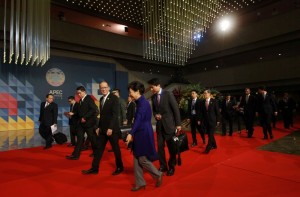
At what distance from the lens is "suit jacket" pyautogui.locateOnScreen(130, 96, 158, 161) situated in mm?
2777

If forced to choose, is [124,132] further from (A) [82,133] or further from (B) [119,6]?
(B) [119,6]

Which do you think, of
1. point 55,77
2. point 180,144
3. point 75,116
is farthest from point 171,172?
point 55,77

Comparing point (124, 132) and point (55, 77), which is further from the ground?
point (55, 77)

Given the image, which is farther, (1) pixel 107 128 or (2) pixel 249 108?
(2) pixel 249 108

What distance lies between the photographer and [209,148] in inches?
187

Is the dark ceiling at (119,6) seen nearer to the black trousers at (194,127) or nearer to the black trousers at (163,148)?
the black trousers at (194,127)

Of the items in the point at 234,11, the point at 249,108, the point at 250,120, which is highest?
the point at 234,11

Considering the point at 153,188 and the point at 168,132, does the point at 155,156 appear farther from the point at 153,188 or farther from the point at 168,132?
the point at 168,132

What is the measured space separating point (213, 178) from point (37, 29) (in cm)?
691

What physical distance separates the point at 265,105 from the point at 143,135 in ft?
15.2

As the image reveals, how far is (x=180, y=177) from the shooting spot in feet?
10.8

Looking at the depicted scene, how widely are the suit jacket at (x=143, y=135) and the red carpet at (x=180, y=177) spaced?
1.50ft

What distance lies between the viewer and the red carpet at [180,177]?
2.78 meters

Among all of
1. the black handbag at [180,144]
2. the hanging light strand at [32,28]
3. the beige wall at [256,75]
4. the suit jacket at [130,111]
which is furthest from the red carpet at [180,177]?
the beige wall at [256,75]
